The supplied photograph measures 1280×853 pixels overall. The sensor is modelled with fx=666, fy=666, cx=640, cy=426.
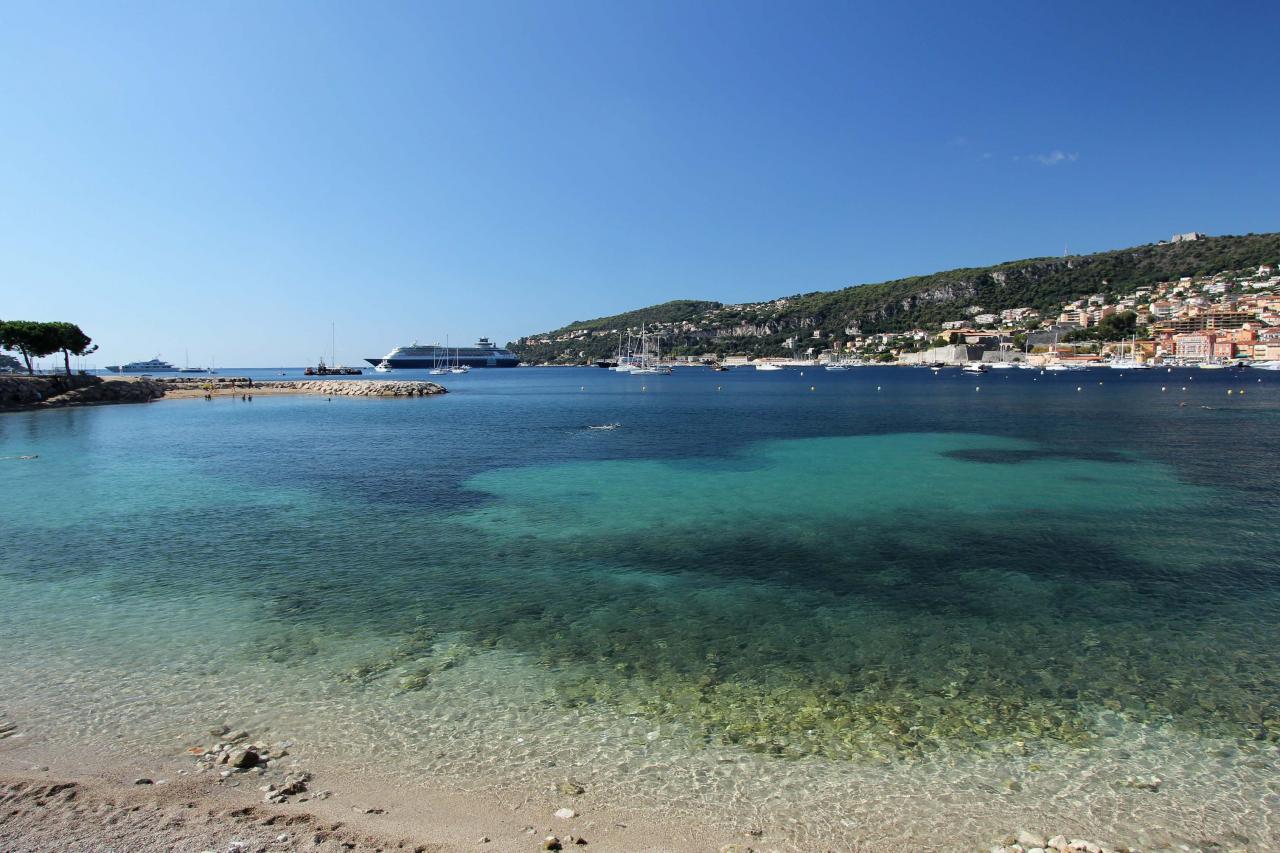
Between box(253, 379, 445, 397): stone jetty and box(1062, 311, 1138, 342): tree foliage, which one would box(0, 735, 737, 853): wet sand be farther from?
box(1062, 311, 1138, 342): tree foliage

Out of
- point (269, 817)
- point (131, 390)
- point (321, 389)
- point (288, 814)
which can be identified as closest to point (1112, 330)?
point (321, 389)

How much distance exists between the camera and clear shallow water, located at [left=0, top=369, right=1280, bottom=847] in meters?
6.23

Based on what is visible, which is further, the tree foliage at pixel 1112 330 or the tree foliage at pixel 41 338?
the tree foliage at pixel 1112 330

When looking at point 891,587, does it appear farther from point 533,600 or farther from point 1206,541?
point 1206,541

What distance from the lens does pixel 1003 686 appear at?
792cm

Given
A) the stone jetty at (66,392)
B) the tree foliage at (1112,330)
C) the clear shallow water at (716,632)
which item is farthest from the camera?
the tree foliage at (1112,330)

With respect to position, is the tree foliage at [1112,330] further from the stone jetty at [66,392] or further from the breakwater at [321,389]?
the stone jetty at [66,392]

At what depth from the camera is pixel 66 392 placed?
5794cm

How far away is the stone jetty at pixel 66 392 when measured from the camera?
172 ft

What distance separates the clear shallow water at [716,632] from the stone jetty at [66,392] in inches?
1559

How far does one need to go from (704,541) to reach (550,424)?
102 ft

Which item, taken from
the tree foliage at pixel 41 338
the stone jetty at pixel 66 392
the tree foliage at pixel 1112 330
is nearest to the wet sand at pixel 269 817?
the stone jetty at pixel 66 392

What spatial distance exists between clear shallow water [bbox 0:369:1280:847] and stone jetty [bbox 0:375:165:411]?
39588 millimetres

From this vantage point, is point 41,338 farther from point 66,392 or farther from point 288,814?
point 288,814
